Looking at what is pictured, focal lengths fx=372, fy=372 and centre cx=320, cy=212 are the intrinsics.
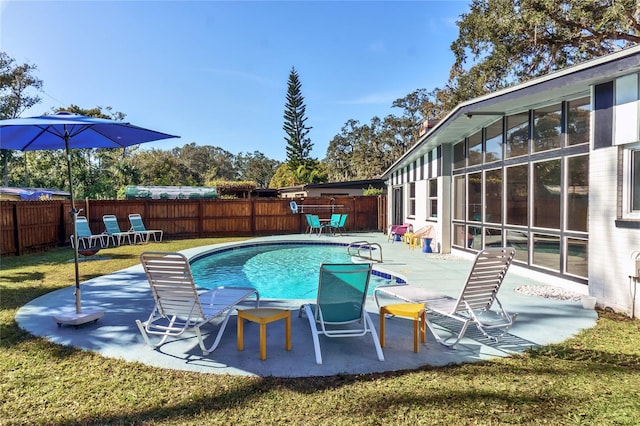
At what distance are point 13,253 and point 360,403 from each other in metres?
11.8

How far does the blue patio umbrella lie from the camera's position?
14.3ft

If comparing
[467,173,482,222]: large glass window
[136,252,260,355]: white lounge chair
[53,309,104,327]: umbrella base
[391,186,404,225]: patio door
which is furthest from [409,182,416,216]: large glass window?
[53,309,104,327]: umbrella base

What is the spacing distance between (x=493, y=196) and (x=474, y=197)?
2.73 feet

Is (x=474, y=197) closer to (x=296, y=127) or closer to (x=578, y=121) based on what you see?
(x=578, y=121)

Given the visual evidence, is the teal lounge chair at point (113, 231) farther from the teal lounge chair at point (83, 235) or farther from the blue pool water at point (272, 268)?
the blue pool water at point (272, 268)

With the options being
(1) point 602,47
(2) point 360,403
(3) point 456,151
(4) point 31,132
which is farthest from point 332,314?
(1) point 602,47

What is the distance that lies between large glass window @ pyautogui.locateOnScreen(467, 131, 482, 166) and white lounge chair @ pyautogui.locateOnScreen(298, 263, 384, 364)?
20.1 feet

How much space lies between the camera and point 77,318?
4383 mm

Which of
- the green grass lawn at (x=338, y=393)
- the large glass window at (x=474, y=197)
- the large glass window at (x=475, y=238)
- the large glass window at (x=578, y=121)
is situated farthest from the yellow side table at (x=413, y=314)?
the large glass window at (x=474, y=197)

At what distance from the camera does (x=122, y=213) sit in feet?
48.8

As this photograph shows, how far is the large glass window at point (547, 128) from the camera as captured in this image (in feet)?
20.1

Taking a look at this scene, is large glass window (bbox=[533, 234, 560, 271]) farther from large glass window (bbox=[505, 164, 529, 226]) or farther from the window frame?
the window frame

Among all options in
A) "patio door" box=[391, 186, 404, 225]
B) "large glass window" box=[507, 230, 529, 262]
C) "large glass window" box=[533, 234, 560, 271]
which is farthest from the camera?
"patio door" box=[391, 186, 404, 225]

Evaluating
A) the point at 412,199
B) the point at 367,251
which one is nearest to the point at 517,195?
the point at 367,251
